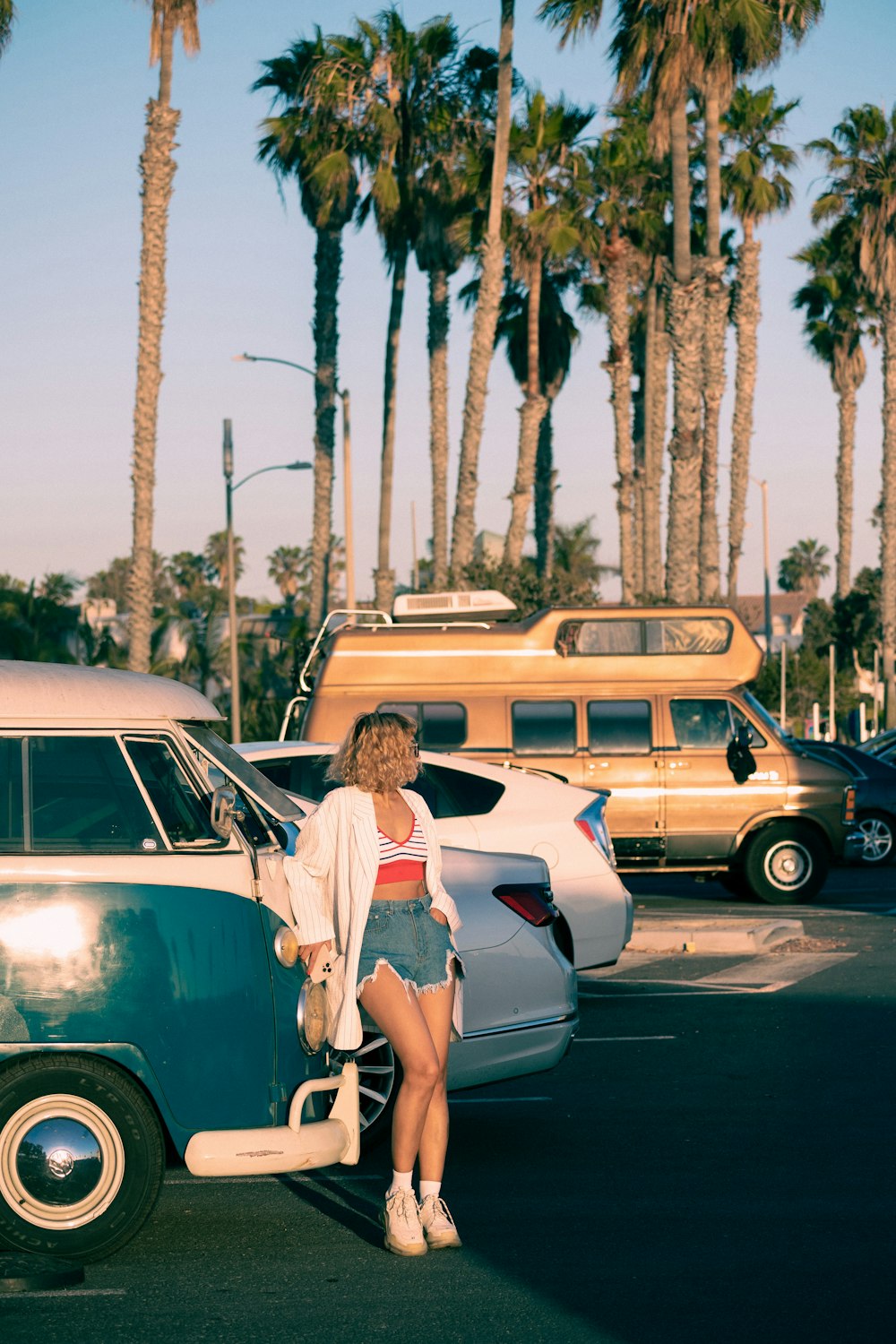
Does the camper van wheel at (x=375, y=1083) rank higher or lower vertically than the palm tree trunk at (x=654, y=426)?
lower

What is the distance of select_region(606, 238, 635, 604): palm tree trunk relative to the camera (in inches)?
1724

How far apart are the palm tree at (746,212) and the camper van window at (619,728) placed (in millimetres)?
27841

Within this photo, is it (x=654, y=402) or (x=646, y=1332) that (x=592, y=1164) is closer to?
(x=646, y=1332)

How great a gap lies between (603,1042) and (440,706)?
791 centimetres

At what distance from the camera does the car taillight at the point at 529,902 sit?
24.7ft

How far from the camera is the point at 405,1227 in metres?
5.83

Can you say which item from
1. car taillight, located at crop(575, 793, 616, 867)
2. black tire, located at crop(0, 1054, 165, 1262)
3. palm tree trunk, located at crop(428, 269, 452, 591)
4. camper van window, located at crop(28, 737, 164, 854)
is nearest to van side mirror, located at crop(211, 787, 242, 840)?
camper van window, located at crop(28, 737, 164, 854)

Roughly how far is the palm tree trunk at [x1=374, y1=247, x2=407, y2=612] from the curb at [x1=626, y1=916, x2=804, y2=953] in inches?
979

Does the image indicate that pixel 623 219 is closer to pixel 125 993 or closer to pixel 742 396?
pixel 742 396

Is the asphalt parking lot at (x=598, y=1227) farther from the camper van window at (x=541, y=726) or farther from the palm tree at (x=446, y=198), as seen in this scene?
the palm tree at (x=446, y=198)

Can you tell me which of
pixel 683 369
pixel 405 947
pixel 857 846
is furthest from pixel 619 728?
pixel 683 369

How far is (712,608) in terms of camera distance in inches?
680

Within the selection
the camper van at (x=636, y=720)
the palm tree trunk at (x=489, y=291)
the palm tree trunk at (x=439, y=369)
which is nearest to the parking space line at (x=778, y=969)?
the camper van at (x=636, y=720)

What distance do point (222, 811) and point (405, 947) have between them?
77cm
